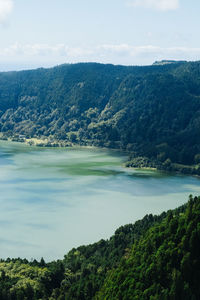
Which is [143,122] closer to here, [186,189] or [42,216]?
[186,189]

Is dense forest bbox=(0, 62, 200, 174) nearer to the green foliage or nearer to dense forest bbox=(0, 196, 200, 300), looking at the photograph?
dense forest bbox=(0, 196, 200, 300)

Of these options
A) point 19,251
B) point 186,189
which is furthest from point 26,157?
point 19,251

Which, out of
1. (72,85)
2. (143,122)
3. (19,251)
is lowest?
(19,251)

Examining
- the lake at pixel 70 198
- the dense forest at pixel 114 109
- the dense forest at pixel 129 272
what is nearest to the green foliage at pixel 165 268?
the dense forest at pixel 129 272

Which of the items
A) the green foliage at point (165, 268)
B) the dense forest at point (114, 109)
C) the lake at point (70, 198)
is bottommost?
the lake at point (70, 198)

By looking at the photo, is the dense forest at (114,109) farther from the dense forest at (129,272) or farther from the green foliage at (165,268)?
the green foliage at (165,268)

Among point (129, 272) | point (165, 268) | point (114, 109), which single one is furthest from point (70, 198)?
point (114, 109)

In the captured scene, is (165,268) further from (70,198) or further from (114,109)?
(114,109)
